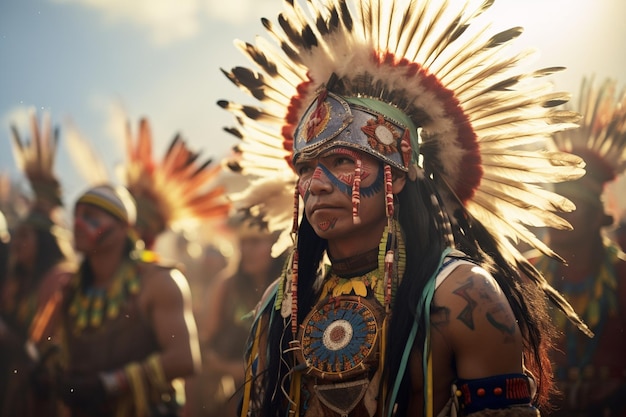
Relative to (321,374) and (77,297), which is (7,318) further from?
(321,374)

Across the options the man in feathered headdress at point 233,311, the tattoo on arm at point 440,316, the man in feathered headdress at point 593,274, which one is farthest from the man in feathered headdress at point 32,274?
the tattoo on arm at point 440,316

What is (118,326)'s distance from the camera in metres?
7.42

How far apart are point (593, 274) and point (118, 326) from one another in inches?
163

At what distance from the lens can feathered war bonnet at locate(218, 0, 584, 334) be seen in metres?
3.94

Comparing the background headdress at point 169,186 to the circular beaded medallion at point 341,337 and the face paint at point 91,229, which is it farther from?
the circular beaded medallion at point 341,337

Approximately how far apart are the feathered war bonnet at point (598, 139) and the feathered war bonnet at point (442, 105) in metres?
3.12

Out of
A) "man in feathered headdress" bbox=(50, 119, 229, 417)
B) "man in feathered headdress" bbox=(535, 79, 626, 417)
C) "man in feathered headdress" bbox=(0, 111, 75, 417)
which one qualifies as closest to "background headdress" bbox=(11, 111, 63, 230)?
"man in feathered headdress" bbox=(0, 111, 75, 417)

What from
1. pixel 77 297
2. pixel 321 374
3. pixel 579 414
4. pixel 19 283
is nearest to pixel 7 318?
pixel 19 283

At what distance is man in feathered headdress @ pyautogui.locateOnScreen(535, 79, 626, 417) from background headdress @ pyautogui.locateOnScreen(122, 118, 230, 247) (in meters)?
3.33

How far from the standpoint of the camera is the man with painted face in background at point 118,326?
7.10 m

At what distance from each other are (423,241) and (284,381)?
90cm

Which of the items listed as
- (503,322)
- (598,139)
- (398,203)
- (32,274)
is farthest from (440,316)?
(32,274)

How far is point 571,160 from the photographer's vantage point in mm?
3938

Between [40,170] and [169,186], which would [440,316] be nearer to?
[169,186]
